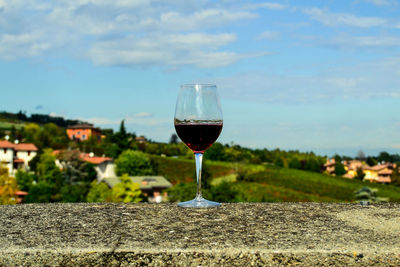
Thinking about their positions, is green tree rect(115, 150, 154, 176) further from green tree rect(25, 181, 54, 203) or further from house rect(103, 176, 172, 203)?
green tree rect(25, 181, 54, 203)

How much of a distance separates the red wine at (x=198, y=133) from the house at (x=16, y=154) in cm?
7016

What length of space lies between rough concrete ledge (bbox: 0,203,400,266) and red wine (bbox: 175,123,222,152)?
0.45m

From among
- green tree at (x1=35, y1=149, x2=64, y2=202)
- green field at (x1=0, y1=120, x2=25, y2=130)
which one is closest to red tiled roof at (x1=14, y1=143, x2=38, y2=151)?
green tree at (x1=35, y1=149, x2=64, y2=202)

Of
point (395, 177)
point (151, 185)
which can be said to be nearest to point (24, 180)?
point (151, 185)

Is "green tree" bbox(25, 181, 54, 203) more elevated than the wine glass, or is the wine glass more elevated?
the wine glass

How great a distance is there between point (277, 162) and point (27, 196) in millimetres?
45053

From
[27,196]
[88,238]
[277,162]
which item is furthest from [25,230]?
[277,162]

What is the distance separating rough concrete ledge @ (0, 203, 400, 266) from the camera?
5.61 ft

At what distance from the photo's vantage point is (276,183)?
62.2 m

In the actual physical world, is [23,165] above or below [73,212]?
below

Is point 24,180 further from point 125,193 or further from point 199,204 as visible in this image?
point 199,204

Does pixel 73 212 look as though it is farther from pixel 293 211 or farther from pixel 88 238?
pixel 293 211

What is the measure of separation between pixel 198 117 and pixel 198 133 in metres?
0.10

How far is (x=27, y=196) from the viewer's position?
194 feet
